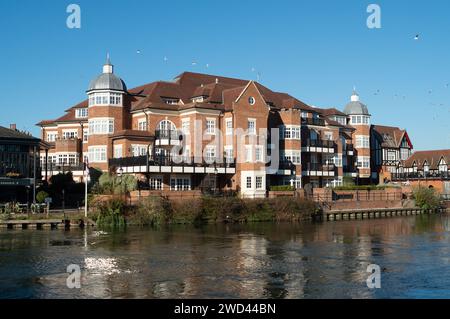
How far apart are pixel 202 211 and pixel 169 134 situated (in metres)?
10.6

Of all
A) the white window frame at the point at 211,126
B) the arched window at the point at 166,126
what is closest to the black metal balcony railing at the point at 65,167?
the arched window at the point at 166,126

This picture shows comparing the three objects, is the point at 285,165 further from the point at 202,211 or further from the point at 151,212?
the point at 151,212

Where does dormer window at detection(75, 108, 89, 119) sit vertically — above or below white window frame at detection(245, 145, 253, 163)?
above

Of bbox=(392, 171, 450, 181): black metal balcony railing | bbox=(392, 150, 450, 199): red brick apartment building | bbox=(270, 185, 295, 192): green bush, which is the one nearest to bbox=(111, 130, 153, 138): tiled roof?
bbox=(270, 185, 295, 192): green bush

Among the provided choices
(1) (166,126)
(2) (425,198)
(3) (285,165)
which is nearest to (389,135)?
(2) (425,198)

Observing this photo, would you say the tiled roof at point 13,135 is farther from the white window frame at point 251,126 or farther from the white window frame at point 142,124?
the white window frame at point 251,126

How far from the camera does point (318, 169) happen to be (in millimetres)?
65375

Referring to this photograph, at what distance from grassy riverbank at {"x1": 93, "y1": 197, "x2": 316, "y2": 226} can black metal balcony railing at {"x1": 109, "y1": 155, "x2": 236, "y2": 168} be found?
558 cm

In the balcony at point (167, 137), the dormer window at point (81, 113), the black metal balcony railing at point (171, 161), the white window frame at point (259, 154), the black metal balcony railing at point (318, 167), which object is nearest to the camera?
the black metal balcony railing at point (171, 161)

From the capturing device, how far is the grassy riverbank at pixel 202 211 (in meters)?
43.8

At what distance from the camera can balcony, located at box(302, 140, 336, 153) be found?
65.5 m

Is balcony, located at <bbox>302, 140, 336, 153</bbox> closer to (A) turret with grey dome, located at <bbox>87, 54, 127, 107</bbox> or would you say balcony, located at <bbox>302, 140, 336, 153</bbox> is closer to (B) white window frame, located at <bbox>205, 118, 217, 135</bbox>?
(B) white window frame, located at <bbox>205, 118, 217, 135</bbox>
